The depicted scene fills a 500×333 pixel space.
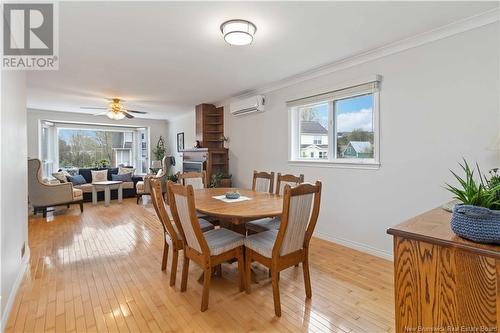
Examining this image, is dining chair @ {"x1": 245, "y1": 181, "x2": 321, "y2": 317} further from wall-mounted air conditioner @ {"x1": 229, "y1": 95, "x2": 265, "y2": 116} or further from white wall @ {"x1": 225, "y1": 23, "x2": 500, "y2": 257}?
wall-mounted air conditioner @ {"x1": 229, "y1": 95, "x2": 265, "y2": 116}

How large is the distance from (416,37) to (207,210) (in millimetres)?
2622

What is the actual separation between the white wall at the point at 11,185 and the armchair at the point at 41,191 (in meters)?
2.57

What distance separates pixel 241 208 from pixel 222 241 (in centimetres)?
31

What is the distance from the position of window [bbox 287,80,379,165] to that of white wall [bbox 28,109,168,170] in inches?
219

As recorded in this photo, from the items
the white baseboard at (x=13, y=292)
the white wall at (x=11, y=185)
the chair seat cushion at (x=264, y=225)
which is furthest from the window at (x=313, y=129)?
the white baseboard at (x=13, y=292)

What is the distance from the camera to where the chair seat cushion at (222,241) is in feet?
6.53

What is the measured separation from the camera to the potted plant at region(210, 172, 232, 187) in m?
5.23

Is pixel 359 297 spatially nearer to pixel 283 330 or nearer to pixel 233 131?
pixel 283 330

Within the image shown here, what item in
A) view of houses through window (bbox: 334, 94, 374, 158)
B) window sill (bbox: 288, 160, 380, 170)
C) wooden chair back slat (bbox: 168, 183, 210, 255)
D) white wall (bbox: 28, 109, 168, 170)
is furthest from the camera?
white wall (bbox: 28, 109, 168, 170)

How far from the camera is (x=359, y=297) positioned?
2084 mm

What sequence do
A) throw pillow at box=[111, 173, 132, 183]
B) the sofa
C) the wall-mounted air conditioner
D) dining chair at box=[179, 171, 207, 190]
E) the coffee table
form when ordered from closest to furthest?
1. dining chair at box=[179, 171, 207, 190]
2. the wall-mounted air conditioner
3. the coffee table
4. the sofa
5. throw pillow at box=[111, 173, 132, 183]

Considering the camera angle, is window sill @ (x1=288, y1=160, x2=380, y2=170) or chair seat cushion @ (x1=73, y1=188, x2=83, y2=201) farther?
chair seat cushion @ (x1=73, y1=188, x2=83, y2=201)

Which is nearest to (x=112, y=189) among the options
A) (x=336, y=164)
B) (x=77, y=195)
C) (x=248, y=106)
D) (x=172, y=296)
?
(x=77, y=195)

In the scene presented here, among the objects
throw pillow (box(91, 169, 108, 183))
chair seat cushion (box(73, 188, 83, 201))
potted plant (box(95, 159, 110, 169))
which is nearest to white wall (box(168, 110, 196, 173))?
potted plant (box(95, 159, 110, 169))
